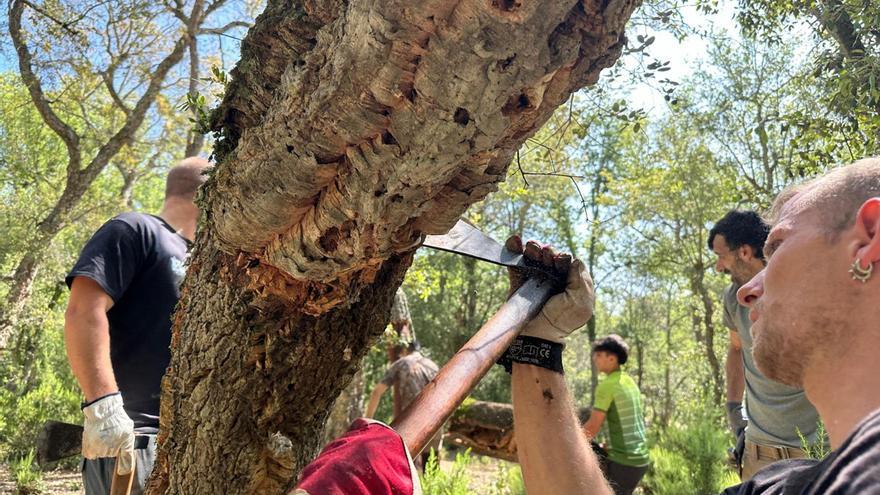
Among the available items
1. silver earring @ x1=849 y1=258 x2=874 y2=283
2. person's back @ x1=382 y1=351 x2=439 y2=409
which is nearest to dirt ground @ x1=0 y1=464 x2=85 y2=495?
person's back @ x1=382 y1=351 x2=439 y2=409

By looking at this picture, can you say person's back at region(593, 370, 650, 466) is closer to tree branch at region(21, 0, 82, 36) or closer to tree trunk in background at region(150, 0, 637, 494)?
tree trunk in background at region(150, 0, 637, 494)

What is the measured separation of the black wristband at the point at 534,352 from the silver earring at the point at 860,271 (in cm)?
103

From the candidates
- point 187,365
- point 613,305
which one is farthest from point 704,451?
point 613,305

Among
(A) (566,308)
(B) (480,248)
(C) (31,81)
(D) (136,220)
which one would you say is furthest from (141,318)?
(C) (31,81)

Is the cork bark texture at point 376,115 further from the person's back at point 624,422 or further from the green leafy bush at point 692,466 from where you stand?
the green leafy bush at point 692,466

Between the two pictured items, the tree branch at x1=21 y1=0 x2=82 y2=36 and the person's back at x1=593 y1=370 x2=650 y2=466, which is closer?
the person's back at x1=593 y1=370 x2=650 y2=466

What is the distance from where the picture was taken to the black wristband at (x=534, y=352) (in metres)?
2.01

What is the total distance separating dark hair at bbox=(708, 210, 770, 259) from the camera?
3.77 metres

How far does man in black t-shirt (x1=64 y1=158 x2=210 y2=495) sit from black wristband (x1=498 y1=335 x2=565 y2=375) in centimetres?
144

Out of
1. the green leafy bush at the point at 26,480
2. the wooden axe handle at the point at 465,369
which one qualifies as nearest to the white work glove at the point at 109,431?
the wooden axe handle at the point at 465,369

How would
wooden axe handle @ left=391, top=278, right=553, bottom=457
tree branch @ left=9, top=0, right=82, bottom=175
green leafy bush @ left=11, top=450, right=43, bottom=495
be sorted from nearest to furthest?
wooden axe handle @ left=391, top=278, right=553, bottom=457
green leafy bush @ left=11, top=450, right=43, bottom=495
tree branch @ left=9, top=0, right=82, bottom=175

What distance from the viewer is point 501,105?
3.75 ft

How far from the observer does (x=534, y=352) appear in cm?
203

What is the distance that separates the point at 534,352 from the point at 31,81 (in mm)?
9719
